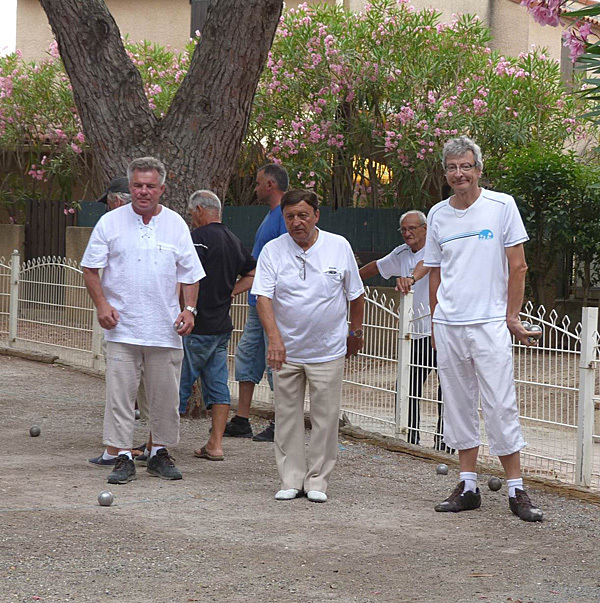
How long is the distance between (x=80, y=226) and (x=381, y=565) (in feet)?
51.5

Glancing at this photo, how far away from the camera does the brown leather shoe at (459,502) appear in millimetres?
6820

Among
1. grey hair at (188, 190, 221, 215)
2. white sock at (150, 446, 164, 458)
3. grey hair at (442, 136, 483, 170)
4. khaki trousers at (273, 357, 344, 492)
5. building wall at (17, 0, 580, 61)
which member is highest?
building wall at (17, 0, 580, 61)

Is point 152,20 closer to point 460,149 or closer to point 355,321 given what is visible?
point 355,321

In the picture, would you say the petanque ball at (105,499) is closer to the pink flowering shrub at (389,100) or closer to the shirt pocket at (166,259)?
the shirt pocket at (166,259)

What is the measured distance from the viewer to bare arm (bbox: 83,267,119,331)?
723 cm

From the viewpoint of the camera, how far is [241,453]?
8633mm

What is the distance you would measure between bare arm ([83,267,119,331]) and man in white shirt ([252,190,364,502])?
3.00 feet

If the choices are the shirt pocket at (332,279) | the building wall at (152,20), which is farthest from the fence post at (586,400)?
the building wall at (152,20)

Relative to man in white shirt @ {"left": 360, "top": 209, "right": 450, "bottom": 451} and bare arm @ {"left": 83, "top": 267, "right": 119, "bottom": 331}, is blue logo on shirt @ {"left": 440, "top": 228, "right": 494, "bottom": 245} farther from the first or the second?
bare arm @ {"left": 83, "top": 267, "right": 119, "bottom": 331}

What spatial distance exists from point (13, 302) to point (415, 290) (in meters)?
7.37

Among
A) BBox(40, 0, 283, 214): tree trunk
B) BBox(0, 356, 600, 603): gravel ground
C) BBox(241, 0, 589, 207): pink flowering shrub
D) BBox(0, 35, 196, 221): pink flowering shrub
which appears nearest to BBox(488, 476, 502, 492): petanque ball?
BBox(0, 356, 600, 603): gravel ground

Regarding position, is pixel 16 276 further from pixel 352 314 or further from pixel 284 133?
pixel 352 314

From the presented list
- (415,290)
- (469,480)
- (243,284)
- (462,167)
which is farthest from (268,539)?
(415,290)

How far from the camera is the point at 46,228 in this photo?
21.3 m
